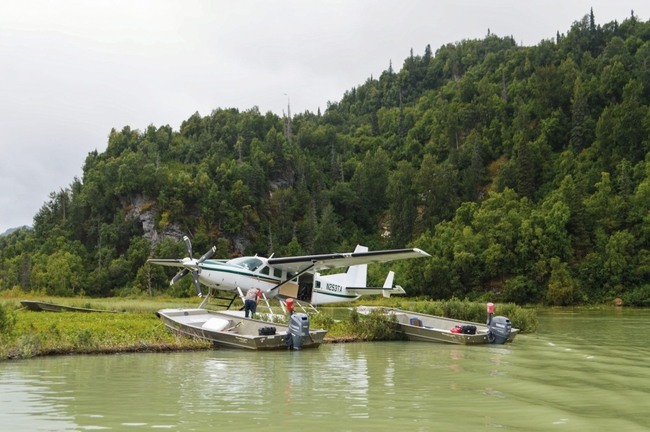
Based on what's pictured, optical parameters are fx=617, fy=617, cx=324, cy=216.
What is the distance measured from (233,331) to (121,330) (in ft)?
10.4

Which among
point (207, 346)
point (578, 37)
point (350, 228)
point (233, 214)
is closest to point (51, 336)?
point (207, 346)

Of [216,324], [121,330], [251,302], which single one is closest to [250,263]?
[251,302]

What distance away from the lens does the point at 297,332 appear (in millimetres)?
16453

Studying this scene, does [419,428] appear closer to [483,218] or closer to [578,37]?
[483,218]

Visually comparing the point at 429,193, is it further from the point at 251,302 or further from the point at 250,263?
the point at 251,302

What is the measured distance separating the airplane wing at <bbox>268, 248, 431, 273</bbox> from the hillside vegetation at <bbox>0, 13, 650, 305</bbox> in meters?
37.6

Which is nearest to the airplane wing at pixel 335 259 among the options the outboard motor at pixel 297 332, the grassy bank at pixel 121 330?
the grassy bank at pixel 121 330

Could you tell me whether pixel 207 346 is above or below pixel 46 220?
below

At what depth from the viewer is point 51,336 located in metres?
14.9

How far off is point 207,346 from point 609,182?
240ft

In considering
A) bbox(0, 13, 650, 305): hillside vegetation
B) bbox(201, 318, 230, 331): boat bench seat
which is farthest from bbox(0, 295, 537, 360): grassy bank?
bbox(0, 13, 650, 305): hillside vegetation

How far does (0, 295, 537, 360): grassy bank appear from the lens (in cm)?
1432

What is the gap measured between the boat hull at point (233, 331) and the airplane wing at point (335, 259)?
4.12m

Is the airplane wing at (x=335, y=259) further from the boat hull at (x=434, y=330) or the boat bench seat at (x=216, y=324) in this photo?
the boat bench seat at (x=216, y=324)
